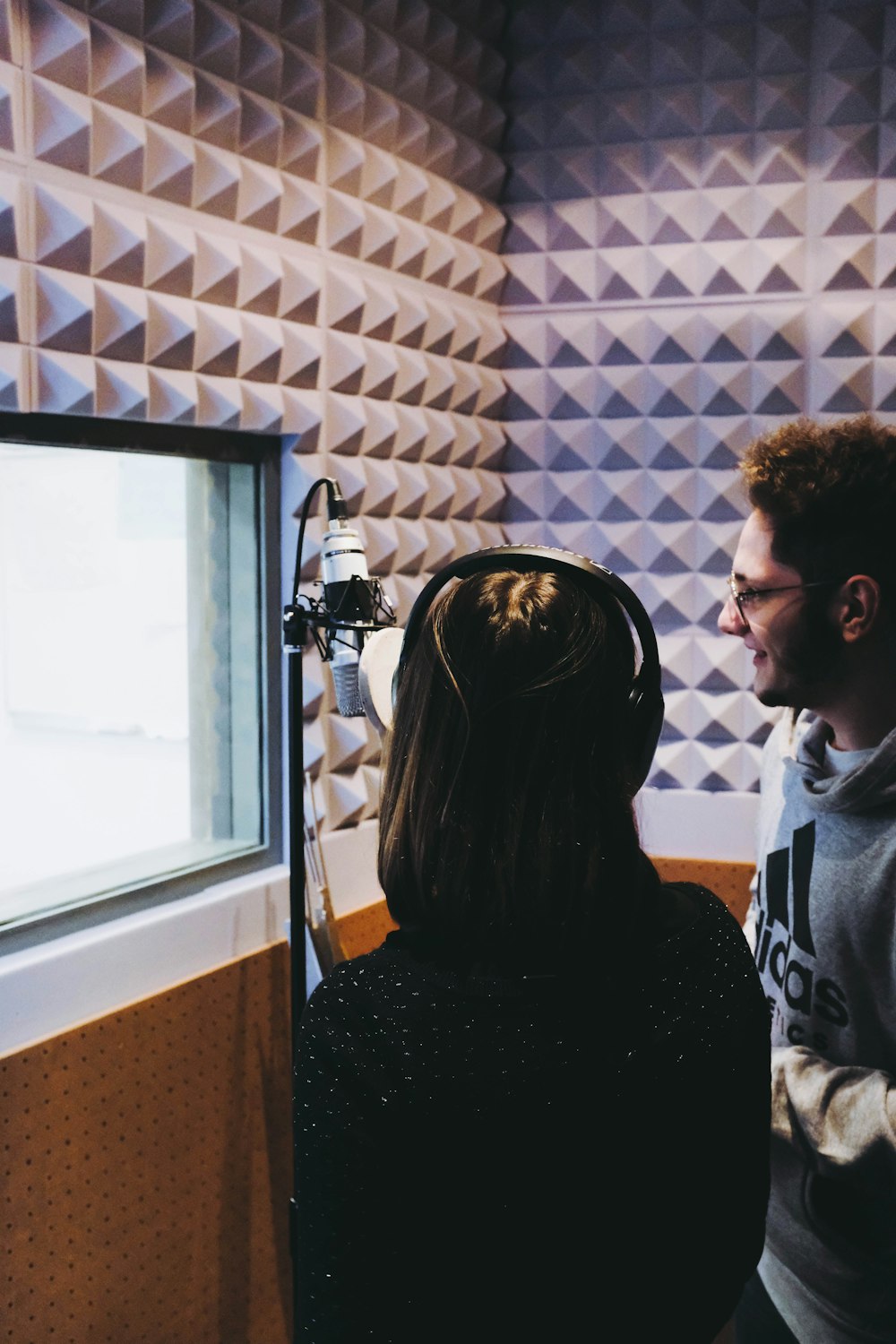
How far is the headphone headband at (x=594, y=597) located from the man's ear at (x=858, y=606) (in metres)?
0.57

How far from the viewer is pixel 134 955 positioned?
2.21 meters

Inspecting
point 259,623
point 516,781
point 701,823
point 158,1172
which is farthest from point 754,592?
point 701,823

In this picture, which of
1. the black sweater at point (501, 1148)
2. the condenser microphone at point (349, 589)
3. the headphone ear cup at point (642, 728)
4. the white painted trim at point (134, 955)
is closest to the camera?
the black sweater at point (501, 1148)

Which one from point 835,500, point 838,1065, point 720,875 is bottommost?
point 720,875

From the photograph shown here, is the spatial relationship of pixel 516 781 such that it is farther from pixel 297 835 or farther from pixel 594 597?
pixel 297 835

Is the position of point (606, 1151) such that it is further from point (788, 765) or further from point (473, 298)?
point (473, 298)

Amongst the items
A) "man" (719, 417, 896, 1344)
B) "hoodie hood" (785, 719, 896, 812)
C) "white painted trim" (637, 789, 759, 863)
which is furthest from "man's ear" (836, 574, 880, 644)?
"white painted trim" (637, 789, 759, 863)

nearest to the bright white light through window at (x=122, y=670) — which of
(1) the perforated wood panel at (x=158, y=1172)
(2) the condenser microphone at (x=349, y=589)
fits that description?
(1) the perforated wood panel at (x=158, y=1172)

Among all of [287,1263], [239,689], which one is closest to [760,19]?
[239,689]

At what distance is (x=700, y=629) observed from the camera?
322cm

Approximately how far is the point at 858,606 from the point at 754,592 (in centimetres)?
15

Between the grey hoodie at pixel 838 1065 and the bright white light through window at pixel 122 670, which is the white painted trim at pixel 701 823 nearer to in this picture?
the bright white light through window at pixel 122 670

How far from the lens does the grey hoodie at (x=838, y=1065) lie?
1.32 m

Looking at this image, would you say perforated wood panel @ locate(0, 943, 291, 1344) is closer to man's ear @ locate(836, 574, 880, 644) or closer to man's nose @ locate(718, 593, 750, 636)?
man's nose @ locate(718, 593, 750, 636)
